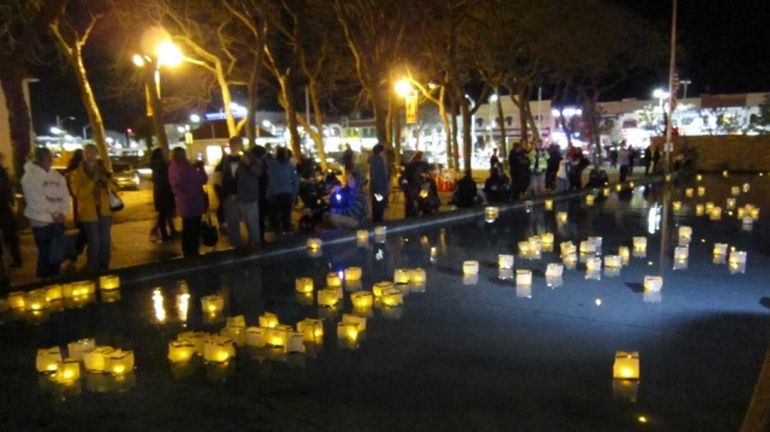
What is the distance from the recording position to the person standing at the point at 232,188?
1081 cm

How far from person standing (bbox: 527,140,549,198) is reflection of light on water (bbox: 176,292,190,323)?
41.4 feet

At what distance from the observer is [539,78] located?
127 feet

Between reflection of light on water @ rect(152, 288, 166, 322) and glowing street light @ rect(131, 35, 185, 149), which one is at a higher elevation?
glowing street light @ rect(131, 35, 185, 149)

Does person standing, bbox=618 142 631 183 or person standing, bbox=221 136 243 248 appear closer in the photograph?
person standing, bbox=221 136 243 248

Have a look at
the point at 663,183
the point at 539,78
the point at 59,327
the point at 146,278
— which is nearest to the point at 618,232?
the point at 146,278

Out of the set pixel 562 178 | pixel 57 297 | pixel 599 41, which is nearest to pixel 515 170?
pixel 562 178

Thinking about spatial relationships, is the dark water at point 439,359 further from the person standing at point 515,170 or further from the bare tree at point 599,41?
the bare tree at point 599,41

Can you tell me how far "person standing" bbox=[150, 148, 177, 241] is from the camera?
463 inches

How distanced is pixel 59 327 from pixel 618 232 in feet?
31.1

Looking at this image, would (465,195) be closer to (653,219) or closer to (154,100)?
(653,219)

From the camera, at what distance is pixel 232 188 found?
1103 centimetres

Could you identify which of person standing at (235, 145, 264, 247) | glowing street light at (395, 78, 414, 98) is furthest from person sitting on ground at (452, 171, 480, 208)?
glowing street light at (395, 78, 414, 98)

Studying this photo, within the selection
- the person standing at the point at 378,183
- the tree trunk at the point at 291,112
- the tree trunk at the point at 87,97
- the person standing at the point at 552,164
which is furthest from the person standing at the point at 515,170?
the tree trunk at the point at 87,97

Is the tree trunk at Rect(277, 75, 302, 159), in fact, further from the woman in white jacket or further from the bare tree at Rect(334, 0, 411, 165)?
the woman in white jacket
